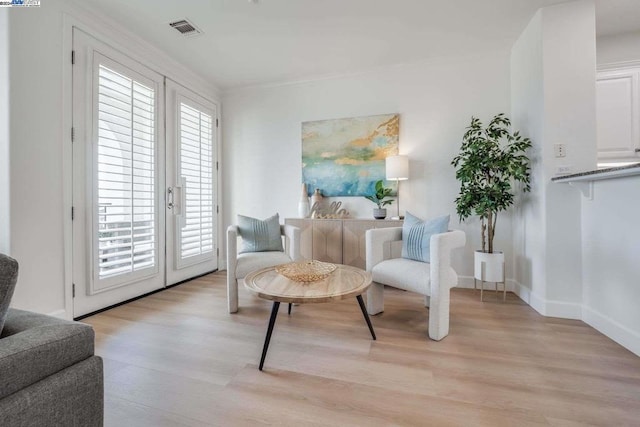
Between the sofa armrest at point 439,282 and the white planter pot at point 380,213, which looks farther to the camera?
the white planter pot at point 380,213

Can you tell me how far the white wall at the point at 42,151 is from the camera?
1990 millimetres

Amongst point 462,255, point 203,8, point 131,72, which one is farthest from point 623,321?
point 131,72

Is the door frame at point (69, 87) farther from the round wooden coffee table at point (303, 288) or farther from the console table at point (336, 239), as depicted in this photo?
the console table at point (336, 239)

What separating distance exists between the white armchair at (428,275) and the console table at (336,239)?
770mm

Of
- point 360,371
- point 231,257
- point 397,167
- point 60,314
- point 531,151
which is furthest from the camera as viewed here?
point 397,167

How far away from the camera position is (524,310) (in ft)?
8.29

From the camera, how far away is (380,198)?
11.1ft

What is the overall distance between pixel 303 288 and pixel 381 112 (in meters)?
2.60

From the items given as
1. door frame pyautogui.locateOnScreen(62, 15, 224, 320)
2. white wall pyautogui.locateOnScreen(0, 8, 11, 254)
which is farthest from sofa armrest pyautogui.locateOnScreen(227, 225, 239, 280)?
white wall pyautogui.locateOnScreen(0, 8, 11, 254)

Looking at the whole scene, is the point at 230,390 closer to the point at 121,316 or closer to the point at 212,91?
the point at 121,316

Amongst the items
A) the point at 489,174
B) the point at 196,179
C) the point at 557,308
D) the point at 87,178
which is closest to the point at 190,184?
the point at 196,179

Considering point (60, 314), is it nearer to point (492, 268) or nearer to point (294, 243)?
point (294, 243)

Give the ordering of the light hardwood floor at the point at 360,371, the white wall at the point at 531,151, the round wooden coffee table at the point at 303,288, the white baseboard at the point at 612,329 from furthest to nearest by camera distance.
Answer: the white wall at the point at 531,151
the white baseboard at the point at 612,329
the round wooden coffee table at the point at 303,288
the light hardwood floor at the point at 360,371

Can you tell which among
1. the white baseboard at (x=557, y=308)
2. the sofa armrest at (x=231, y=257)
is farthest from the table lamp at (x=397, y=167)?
the sofa armrest at (x=231, y=257)
